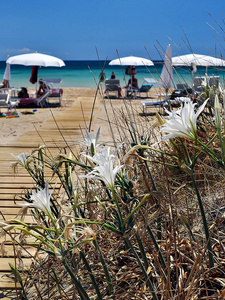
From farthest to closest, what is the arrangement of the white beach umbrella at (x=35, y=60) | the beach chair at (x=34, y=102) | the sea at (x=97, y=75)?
the white beach umbrella at (x=35, y=60) < the beach chair at (x=34, y=102) < the sea at (x=97, y=75)

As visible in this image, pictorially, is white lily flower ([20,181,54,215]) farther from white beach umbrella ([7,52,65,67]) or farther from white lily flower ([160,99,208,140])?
white beach umbrella ([7,52,65,67])

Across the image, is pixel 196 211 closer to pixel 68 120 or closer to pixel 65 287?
pixel 65 287

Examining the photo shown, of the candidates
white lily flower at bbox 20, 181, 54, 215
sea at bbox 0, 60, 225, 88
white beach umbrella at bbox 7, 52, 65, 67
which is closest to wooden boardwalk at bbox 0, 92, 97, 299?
white lily flower at bbox 20, 181, 54, 215

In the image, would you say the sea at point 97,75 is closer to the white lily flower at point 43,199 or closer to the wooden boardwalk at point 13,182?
the white lily flower at point 43,199

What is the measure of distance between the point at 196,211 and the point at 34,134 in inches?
197

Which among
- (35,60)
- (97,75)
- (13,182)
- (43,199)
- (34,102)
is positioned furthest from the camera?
(97,75)

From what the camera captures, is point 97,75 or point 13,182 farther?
point 97,75

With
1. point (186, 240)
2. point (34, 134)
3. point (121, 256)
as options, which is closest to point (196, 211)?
point (186, 240)

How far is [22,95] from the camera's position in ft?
42.0

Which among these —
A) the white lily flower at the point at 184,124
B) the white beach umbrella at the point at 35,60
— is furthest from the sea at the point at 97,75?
the white beach umbrella at the point at 35,60

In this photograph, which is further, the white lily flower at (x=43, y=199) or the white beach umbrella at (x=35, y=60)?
the white beach umbrella at (x=35, y=60)

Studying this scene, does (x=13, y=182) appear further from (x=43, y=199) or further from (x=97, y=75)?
(x=97, y=75)

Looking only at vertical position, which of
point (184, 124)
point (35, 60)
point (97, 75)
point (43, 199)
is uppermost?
point (97, 75)

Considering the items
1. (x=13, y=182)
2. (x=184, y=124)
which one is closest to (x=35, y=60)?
(x=13, y=182)
